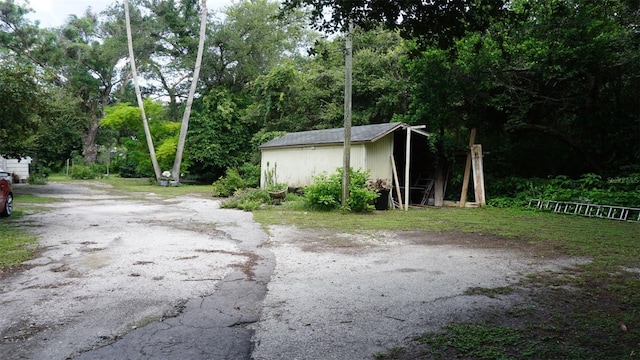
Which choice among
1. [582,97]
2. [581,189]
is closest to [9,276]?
[581,189]

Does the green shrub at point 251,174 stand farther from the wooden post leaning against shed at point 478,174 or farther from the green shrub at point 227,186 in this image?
the wooden post leaning against shed at point 478,174

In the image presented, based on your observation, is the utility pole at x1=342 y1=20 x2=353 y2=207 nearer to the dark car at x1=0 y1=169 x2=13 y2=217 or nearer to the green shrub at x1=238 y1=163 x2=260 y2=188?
the dark car at x1=0 y1=169 x2=13 y2=217

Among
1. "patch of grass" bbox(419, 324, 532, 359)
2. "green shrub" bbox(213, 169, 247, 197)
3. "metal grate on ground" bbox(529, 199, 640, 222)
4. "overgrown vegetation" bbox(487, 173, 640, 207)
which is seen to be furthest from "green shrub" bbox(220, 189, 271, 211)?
"patch of grass" bbox(419, 324, 532, 359)

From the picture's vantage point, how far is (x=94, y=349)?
2594 mm

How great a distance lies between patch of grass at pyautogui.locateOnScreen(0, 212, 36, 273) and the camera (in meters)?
5.00

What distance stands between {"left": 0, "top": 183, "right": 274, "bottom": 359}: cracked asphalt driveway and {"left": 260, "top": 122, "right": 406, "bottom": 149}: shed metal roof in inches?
269

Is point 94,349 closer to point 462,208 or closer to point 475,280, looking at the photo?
point 475,280

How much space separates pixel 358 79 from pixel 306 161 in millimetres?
7002

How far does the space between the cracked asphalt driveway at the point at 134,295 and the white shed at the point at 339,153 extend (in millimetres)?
6972

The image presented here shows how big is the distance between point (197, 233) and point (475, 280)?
5238 mm

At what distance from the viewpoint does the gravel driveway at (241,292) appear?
8.95 feet

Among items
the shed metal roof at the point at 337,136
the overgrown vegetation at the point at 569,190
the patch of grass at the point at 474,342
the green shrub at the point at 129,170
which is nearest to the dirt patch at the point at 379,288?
the patch of grass at the point at 474,342

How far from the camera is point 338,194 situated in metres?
11.7

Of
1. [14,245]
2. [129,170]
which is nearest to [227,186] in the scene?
[14,245]
